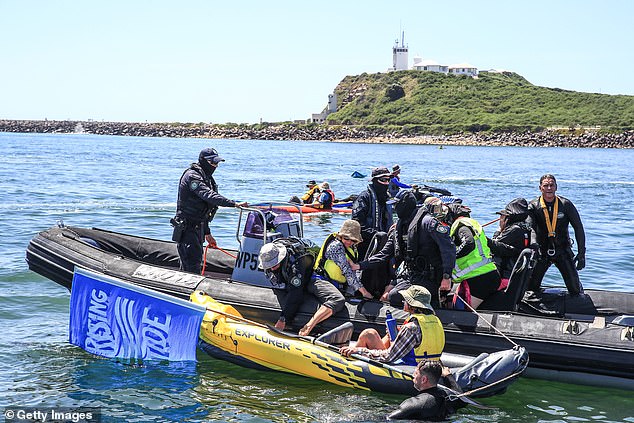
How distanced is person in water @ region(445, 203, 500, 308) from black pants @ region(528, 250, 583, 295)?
862 millimetres

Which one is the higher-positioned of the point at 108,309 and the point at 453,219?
the point at 453,219

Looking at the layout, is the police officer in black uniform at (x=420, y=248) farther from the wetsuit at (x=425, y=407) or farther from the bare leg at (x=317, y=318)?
the wetsuit at (x=425, y=407)

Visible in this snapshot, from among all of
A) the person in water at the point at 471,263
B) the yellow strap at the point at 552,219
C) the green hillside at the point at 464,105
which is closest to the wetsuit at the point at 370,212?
the person in water at the point at 471,263

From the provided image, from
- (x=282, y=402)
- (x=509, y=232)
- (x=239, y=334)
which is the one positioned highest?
(x=509, y=232)

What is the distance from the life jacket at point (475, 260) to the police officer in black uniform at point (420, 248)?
1.12 ft

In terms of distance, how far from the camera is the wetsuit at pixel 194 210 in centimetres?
880

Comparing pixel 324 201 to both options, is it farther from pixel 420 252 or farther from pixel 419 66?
pixel 419 66

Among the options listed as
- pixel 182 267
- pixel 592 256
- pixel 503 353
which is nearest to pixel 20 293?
pixel 182 267

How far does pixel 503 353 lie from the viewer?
701 cm

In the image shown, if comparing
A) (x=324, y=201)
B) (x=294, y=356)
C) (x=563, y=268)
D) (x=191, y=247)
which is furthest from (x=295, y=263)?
(x=324, y=201)

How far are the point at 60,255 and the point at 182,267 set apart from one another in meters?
1.69

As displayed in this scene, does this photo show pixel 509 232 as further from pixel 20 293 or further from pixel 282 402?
pixel 20 293

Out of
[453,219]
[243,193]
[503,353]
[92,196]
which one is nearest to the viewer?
[503,353]

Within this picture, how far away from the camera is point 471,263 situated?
7.69 m
